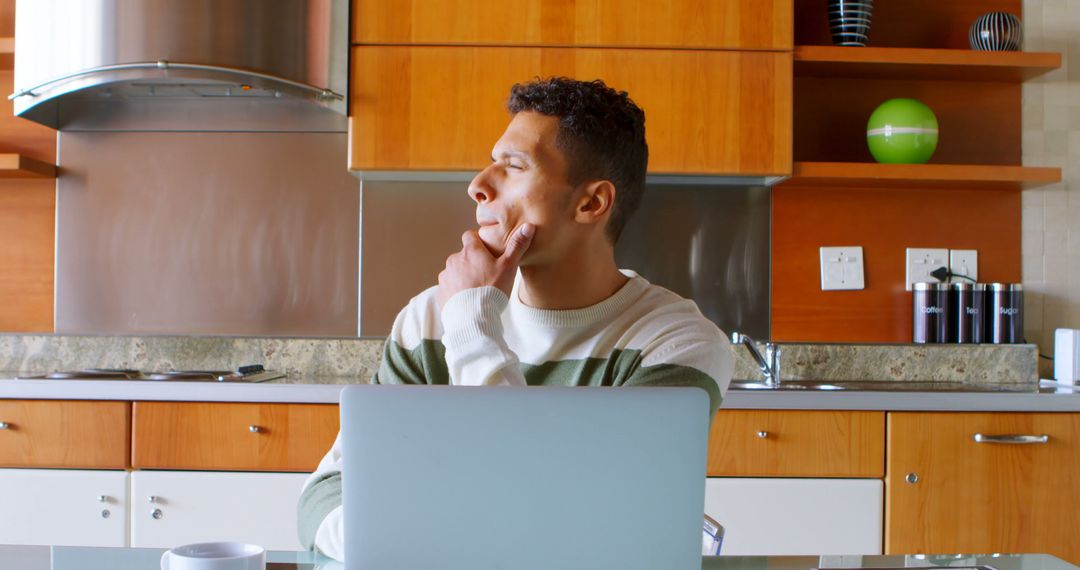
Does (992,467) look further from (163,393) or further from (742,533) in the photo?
(163,393)

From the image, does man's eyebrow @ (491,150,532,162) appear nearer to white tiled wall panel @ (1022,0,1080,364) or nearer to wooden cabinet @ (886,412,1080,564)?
wooden cabinet @ (886,412,1080,564)

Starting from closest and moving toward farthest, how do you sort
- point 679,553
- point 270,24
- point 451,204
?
point 679,553
point 270,24
point 451,204

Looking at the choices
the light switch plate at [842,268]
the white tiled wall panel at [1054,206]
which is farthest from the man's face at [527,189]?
the white tiled wall panel at [1054,206]

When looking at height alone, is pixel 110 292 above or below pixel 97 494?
above

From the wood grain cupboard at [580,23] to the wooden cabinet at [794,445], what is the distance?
101cm

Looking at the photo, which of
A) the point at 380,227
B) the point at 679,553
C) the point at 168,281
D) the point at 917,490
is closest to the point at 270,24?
the point at 380,227

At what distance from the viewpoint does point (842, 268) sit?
10.2 feet

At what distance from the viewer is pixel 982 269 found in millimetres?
3131

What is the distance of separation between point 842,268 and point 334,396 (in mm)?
1595

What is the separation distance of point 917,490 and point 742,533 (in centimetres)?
45

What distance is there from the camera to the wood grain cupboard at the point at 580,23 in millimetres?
2750

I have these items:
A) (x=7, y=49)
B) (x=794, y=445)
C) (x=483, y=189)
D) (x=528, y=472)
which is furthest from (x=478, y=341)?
(x=7, y=49)

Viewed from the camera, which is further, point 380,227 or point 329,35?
point 380,227

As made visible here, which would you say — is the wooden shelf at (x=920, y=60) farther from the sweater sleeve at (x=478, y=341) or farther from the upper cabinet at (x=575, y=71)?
the sweater sleeve at (x=478, y=341)
